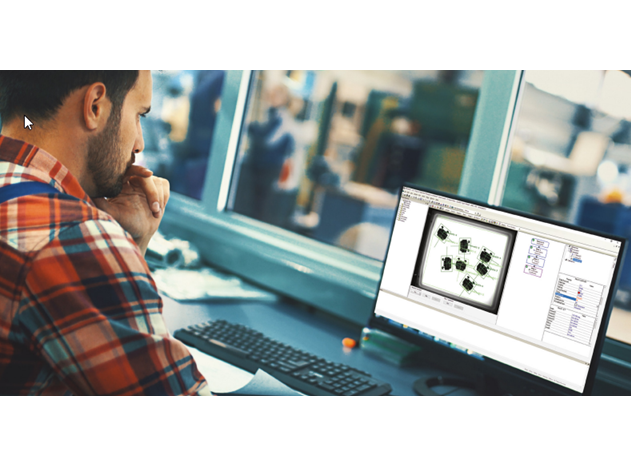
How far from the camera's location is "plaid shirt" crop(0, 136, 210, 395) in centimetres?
73

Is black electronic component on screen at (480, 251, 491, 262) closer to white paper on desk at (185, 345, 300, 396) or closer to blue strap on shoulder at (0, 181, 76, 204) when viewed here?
white paper on desk at (185, 345, 300, 396)

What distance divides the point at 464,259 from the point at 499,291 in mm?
109

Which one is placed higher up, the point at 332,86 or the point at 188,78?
the point at 332,86

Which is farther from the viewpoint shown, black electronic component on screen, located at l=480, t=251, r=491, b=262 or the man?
black electronic component on screen, located at l=480, t=251, r=491, b=262

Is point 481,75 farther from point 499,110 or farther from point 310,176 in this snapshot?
point 310,176

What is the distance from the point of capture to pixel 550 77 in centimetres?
171

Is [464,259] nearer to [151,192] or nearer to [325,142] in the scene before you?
[151,192]

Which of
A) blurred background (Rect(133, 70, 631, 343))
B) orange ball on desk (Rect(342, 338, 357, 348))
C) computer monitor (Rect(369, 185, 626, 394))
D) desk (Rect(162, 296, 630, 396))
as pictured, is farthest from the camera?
blurred background (Rect(133, 70, 631, 343))

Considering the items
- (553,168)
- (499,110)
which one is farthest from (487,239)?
(553,168)

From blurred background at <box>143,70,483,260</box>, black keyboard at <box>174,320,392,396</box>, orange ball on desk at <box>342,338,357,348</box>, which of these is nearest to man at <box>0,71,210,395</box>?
black keyboard at <box>174,320,392,396</box>

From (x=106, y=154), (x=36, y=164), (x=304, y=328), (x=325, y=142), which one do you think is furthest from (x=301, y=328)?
(x=325, y=142)

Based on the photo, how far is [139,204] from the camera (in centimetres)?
128

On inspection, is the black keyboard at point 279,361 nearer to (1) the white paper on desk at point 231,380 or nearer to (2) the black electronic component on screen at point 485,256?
(1) the white paper on desk at point 231,380
